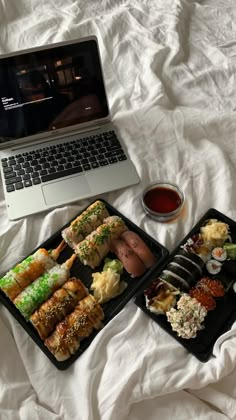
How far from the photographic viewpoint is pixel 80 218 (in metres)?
0.83

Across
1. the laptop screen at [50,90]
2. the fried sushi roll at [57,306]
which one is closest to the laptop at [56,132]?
the laptop screen at [50,90]

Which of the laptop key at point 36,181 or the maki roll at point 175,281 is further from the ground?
the laptop key at point 36,181

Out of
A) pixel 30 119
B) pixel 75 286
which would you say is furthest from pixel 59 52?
pixel 75 286

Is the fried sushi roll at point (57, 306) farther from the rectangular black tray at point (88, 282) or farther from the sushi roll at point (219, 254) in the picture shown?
the sushi roll at point (219, 254)

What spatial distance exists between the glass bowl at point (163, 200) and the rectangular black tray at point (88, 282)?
56mm

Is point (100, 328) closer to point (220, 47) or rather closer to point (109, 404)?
point (109, 404)

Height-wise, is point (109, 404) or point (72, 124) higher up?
point (72, 124)

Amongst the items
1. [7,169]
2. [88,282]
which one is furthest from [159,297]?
[7,169]

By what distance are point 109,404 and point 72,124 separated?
662mm

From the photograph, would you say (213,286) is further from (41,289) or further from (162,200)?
(41,289)

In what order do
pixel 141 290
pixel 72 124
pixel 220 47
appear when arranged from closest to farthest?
pixel 141 290, pixel 72 124, pixel 220 47

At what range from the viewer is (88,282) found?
0.78m

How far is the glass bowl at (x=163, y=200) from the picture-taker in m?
0.83

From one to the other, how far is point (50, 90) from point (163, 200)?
15.3 inches
